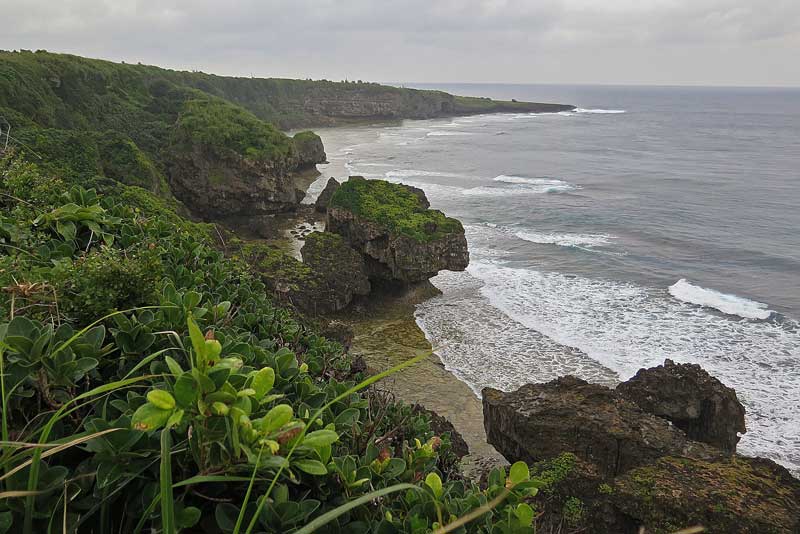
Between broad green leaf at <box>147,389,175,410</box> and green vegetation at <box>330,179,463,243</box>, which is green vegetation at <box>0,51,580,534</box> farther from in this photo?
green vegetation at <box>330,179,463,243</box>

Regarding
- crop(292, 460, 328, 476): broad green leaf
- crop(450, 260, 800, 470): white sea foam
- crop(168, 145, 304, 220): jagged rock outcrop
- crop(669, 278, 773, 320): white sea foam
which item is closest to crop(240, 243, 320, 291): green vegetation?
crop(450, 260, 800, 470): white sea foam

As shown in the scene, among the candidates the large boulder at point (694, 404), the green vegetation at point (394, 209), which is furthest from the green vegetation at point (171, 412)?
the green vegetation at point (394, 209)

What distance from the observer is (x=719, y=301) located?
73.3 feet

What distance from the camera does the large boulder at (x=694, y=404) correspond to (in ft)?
37.8

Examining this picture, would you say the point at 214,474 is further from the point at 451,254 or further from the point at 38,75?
the point at 38,75

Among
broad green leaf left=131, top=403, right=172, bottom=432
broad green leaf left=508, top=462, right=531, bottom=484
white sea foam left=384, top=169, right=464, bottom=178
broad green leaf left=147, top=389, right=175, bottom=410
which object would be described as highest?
broad green leaf left=147, top=389, right=175, bottom=410

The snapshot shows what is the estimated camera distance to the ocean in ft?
56.5

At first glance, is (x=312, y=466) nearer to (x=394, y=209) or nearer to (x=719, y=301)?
(x=394, y=209)

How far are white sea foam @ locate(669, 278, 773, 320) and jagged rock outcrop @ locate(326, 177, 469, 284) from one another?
9780 millimetres

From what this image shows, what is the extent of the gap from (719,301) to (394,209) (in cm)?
1433

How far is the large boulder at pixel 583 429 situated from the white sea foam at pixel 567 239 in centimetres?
2074

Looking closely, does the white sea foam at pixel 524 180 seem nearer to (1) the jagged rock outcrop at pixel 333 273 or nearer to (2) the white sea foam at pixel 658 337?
(2) the white sea foam at pixel 658 337

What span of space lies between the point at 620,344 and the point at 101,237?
17852 mm

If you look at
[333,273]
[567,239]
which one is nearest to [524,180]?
[567,239]
